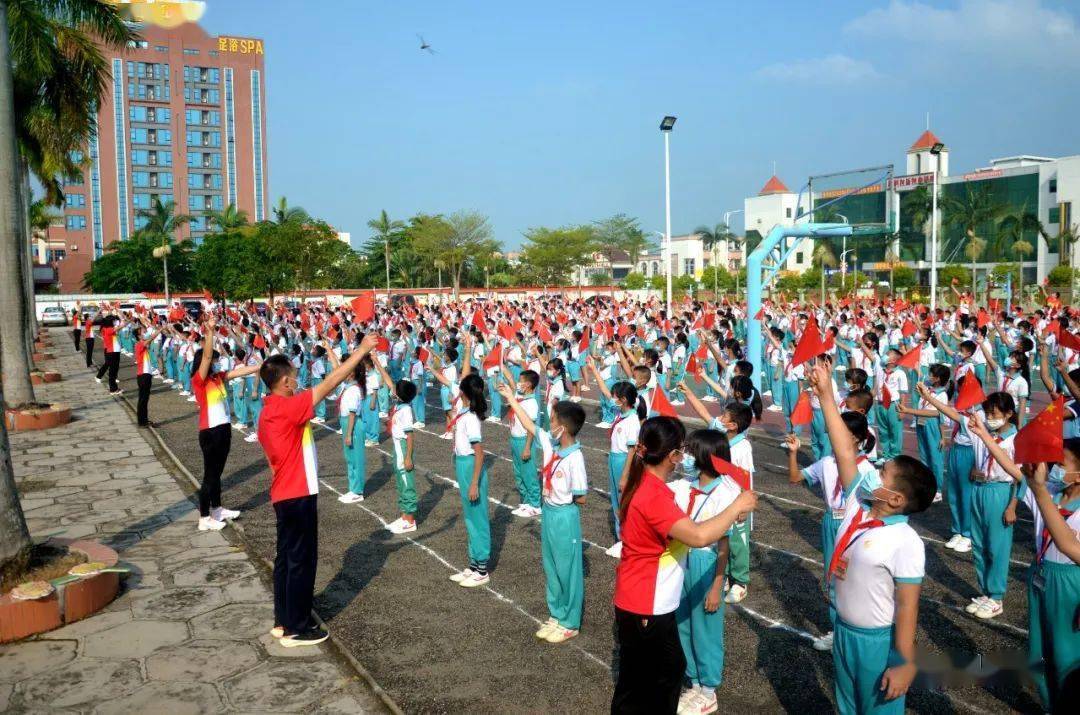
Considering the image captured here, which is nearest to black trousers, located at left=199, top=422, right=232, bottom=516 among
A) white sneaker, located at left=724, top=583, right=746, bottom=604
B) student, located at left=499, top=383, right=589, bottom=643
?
student, located at left=499, top=383, right=589, bottom=643

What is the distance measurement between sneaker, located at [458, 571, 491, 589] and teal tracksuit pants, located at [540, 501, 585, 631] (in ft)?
4.10

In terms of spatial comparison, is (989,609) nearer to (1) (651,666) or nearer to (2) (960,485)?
(2) (960,485)

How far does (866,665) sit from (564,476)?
2.41 meters

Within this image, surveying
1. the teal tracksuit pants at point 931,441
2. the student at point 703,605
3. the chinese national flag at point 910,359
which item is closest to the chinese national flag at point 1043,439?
the student at point 703,605

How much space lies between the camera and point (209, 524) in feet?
28.5

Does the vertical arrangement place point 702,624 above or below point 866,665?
below

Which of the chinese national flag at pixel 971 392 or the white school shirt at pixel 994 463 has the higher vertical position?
the chinese national flag at pixel 971 392

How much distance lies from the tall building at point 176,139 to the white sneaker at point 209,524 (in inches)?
3086

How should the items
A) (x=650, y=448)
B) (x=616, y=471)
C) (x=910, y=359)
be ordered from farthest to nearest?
(x=910, y=359)
(x=616, y=471)
(x=650, y=448)

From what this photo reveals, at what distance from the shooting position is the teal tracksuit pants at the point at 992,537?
20.0 ft

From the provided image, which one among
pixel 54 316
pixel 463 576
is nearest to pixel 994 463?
pixel 463 576

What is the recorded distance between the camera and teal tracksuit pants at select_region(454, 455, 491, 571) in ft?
22.7

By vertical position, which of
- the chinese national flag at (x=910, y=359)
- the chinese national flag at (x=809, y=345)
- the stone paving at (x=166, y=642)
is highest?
the chinese national flag at (x=809, y=345)

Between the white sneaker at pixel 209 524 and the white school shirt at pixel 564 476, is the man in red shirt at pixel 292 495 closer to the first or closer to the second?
the white school shirt at pixel 564 476
